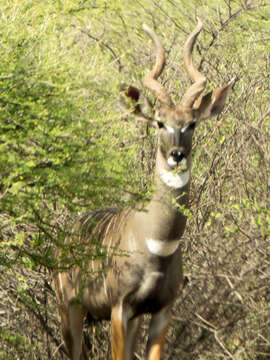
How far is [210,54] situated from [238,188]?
160cm

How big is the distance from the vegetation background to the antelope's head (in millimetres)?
145

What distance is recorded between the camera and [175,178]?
586cm

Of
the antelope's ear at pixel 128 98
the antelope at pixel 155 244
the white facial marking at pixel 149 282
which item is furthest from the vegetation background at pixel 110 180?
the white facial marking at pixel 149 282

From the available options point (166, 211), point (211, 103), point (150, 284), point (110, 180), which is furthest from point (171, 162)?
point (150, 284)

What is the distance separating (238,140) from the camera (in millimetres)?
6523

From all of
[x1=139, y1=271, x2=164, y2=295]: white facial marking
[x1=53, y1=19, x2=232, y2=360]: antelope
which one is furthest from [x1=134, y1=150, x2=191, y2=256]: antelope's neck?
[x1=139, y1=271, x2=164, y2=295]: white facial marking

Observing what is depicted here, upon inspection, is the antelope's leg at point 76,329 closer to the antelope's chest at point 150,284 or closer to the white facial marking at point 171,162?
the antelope's chest at point 150,284

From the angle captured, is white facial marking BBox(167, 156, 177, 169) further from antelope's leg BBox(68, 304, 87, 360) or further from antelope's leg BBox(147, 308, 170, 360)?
antelope's leg BBox(68, 304, 87, 360)

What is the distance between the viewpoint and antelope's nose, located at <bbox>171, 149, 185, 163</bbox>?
5746 millimetres

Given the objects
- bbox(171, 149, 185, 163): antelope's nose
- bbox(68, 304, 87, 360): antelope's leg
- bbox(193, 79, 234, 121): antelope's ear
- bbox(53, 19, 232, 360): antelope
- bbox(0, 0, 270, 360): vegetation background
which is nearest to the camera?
bbox(0, 0, 270, 360): vegetation background

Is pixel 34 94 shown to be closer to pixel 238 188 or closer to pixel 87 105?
pixel 87 105

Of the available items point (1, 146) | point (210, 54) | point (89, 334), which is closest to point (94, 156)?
point (1, 146)

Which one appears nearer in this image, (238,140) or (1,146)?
(1,146)

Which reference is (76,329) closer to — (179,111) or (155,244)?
(155,244)
